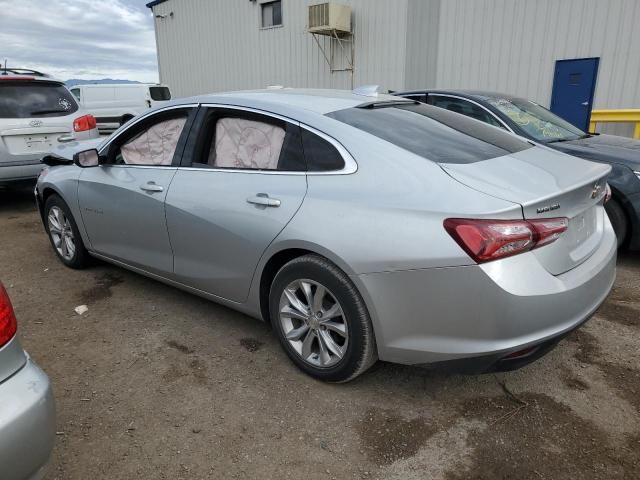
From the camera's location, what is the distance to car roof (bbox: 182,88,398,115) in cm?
284

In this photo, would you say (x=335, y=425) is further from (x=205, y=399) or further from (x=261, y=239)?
(x=261, y=239)

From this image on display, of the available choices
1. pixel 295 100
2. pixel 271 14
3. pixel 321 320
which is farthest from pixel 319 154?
pixel 271 14

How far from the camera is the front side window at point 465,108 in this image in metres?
5.04

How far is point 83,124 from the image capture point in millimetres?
6930

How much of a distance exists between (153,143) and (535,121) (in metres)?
3.80

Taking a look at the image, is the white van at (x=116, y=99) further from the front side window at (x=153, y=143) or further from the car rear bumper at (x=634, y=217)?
the car rear bumper at (x=634, y=217)

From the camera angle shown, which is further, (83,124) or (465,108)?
(83,124)

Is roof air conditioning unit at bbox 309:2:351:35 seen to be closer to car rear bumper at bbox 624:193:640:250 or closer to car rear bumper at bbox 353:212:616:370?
car rear bumper at bbox 624:193:640:250

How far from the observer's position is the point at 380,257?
7.30 feet

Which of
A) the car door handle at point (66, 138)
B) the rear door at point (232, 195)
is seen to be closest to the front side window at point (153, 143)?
the rear door at point (232, 195)

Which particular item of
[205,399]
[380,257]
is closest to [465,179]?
[380,257]

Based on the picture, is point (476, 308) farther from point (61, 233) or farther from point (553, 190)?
point (61, 233)

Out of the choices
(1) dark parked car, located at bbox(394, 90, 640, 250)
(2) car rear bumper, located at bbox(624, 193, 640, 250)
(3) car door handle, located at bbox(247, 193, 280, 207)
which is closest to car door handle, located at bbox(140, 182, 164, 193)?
(3) car door handle, located at bbox(247, 193, 280, 207)

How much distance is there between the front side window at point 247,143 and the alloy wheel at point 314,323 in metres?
0.67
